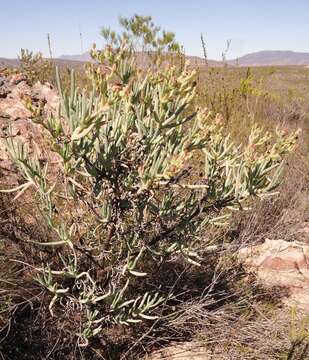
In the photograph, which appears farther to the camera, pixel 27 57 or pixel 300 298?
pixel 27 57

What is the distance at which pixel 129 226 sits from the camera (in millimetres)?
2283

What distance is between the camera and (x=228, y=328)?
2.38m

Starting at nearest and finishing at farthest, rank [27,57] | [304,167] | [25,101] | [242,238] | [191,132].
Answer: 1. [25,101]
2. [191,132]
3. [242,238]
4. [304,167]
5. [27,57]

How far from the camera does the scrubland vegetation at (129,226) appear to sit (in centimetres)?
165

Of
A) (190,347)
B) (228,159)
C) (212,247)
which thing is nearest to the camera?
(228,159)

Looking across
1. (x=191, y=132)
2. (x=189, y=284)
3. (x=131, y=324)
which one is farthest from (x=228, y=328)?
(x=191, y=132)

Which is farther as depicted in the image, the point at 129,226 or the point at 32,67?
the point at 32,67

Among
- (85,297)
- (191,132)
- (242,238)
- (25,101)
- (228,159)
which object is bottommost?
(242,238)

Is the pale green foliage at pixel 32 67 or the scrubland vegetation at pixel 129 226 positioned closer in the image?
the scrubland vegetation at pixel 129 226

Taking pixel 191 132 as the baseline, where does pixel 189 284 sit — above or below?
below

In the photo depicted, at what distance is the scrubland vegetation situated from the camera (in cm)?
165

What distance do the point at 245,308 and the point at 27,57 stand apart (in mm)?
5186

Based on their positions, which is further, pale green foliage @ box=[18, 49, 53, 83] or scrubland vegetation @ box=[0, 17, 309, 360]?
pale green foliage @ box=[18, 49, 53, 83]

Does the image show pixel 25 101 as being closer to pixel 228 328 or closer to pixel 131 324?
pixel 131 324
